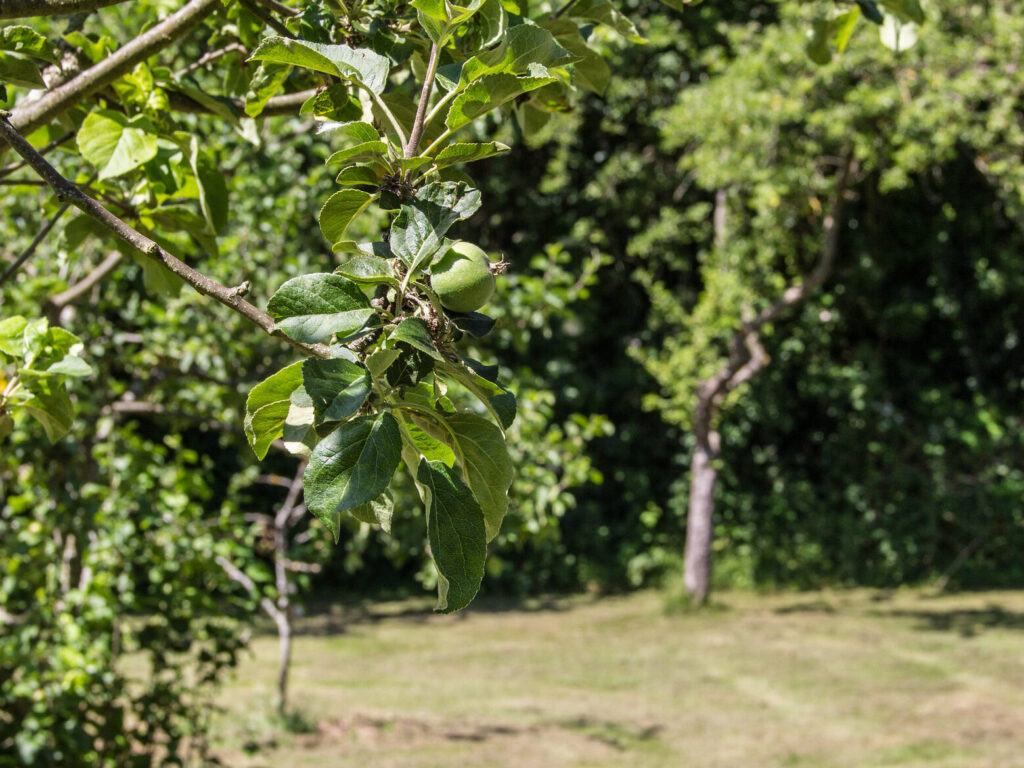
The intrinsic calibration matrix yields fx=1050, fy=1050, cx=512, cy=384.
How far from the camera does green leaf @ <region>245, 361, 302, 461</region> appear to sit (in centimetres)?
71

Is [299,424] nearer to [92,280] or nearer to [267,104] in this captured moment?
[267,104]

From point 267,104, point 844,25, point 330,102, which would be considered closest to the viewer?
point 330,102

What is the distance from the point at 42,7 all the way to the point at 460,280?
0.55 metres

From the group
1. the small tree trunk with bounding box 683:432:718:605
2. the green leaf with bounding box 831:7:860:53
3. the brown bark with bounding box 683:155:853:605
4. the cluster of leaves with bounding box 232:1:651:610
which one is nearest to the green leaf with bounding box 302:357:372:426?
the cluster of leaves with bounding box 232:1:651:610

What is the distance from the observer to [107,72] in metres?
1.08

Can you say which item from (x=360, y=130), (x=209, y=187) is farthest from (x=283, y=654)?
(x=360, y=130)

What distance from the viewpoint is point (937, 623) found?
309 inches

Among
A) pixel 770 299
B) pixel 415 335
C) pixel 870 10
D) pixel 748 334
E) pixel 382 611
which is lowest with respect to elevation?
pixel 382 611

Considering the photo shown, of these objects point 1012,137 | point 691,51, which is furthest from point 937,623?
point 691,51

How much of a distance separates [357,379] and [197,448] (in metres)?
8.09

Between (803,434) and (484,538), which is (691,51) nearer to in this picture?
(803,434)

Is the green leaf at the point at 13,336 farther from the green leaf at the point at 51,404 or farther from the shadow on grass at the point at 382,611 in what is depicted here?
the shadow on grass at the point at 382,611

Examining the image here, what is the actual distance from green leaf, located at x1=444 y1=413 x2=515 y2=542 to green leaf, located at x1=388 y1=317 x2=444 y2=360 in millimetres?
96

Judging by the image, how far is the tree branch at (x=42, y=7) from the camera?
0.94 metres
